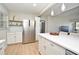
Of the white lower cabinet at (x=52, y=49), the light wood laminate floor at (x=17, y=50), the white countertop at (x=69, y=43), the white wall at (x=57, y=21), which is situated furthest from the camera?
the white wall at (x=57, y=21)

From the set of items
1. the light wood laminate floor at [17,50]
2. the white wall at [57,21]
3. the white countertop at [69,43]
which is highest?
the white wall at [57,21]

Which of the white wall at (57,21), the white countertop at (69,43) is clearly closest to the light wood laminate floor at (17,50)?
the white countertop at (69,43)

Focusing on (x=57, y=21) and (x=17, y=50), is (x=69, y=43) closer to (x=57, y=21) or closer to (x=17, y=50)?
(x=57, y=21)

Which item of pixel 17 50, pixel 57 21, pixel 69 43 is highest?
pixel 57 21

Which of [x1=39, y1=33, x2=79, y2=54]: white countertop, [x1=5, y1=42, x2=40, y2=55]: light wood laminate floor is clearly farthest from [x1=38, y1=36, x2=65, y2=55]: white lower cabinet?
[x1=5, y1=42, x2=40, y2=55]: light wood laminate floor

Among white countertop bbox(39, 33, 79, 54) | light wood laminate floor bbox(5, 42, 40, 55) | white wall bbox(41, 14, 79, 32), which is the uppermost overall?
white wall bbox(41, 14, 79, 32)

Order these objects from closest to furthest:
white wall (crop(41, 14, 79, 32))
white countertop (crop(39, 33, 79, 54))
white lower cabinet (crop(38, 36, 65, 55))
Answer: white countertop (crop(39, 33, 79, 54)) → white lower cabinet (crop(38, 36, 65, 55)) → white wall (crop(41, 14, 79, 32))

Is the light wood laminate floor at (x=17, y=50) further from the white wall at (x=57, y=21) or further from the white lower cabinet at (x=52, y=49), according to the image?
the white wall at (x=57, y=21)

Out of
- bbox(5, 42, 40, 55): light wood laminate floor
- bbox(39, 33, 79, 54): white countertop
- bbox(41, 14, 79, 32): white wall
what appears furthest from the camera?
bbox(41, 14, 79, 32): white wall

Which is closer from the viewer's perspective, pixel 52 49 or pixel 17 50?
pixel 52 49

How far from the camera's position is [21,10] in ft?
6.57

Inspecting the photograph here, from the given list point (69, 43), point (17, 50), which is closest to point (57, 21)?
point (69, 43)

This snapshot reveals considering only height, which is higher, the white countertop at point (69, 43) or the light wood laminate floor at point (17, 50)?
the white countertop at point (69, 43)

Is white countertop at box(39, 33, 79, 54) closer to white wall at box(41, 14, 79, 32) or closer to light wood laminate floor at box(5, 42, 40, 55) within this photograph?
white wall at box(41, 14, 79, 32)
